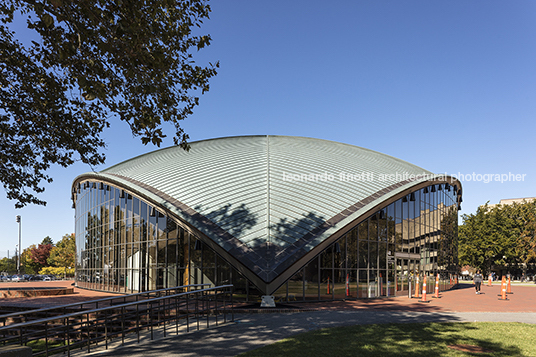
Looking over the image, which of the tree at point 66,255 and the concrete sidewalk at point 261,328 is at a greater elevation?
the concrete sidewalk at point 261,328

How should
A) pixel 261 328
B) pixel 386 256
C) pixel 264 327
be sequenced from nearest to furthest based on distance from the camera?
pixel 261 328, pixel 264 327, pixel 386 256

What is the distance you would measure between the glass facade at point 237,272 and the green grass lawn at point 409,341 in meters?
7.21

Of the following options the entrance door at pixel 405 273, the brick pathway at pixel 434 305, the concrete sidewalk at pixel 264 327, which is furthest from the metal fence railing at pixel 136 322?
the entrance door at pixel 405 273

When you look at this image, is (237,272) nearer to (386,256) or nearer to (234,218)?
(234,218)

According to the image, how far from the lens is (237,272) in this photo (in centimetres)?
1691

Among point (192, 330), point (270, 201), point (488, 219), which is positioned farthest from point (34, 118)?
point (488, 219)

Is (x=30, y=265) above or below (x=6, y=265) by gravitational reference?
above

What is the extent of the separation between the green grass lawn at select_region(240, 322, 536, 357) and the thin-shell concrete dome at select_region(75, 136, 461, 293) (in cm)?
587

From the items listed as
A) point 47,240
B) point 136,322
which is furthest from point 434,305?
point 47,240

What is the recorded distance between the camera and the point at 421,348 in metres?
8.08

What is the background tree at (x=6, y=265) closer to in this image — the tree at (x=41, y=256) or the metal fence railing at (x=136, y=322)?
the tree at (x=41, y=256)

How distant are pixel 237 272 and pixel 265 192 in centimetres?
441

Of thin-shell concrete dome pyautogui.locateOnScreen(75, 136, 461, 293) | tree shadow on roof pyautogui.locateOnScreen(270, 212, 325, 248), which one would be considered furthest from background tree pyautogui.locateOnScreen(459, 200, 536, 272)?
tree shadow on roof pyautogui.locateOnScreen(270, 212, 325, 248)

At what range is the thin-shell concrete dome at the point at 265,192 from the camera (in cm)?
1633
